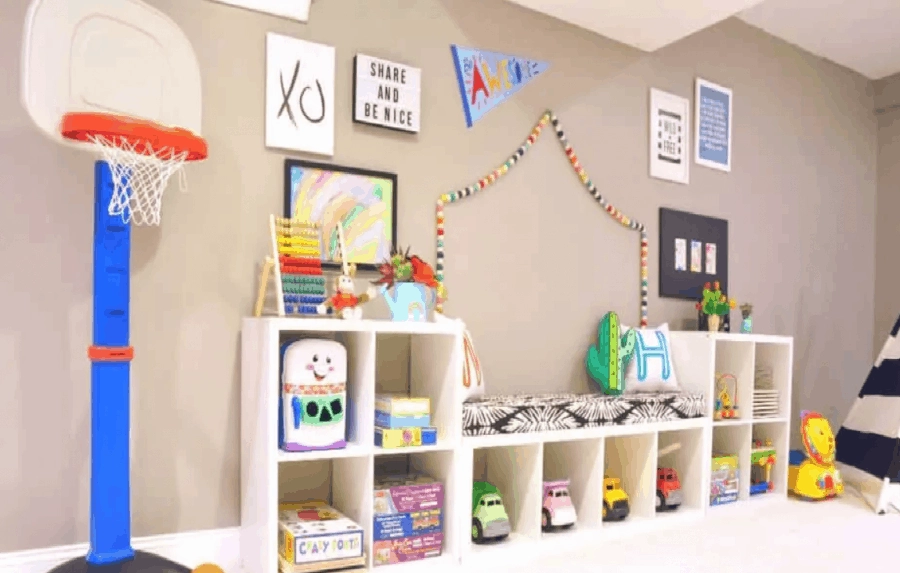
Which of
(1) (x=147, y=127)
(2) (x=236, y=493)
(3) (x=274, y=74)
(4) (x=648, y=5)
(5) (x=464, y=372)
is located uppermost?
(4) (x=648, y=5)

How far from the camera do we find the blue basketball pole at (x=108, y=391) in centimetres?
181

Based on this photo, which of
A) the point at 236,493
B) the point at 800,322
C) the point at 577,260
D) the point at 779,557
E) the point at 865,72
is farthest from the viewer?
the point at 865,72

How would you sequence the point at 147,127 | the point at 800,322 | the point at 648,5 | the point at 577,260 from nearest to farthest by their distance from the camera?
the point at 147,127, the point at 648,5, the point at 577,260, the point at 800,322

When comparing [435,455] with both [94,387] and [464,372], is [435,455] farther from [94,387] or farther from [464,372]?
[94,387]

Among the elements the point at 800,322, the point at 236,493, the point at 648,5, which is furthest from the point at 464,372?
the point at 800,322

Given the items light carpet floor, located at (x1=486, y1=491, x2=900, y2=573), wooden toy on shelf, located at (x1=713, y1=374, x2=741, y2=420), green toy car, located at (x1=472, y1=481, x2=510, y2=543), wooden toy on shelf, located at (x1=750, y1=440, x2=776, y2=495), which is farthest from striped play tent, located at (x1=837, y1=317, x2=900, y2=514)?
green toy car, located at (x1=472, y1=481, x2=510, y2=543)

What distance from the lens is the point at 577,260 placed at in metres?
3.02

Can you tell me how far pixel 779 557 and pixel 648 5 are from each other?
6.69 ft

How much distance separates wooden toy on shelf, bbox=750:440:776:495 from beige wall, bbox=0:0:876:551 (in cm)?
68

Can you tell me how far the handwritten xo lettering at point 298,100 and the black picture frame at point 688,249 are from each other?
1.69m

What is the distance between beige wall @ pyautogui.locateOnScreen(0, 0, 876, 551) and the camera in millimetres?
1966

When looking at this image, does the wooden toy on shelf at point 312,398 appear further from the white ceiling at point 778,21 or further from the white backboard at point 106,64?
the white ceiling at point 778,21

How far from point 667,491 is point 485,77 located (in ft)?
5.66

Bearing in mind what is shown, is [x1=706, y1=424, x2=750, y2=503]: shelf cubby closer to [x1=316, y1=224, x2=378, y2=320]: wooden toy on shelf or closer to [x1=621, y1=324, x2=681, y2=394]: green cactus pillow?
[x1=621, y1=324, x2=681, y2=394]: green cactus pillow
